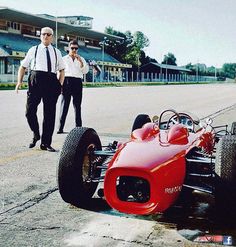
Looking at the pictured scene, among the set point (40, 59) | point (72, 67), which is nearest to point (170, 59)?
point (72, 67)

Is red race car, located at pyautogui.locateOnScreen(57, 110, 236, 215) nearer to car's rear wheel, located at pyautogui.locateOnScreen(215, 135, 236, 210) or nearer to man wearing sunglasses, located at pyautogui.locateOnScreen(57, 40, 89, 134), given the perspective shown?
car's rear wheel, located at pyautogui.locateOnScreen(215, 135, 236, 210)

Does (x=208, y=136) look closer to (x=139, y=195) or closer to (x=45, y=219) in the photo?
(x=139, y=195)

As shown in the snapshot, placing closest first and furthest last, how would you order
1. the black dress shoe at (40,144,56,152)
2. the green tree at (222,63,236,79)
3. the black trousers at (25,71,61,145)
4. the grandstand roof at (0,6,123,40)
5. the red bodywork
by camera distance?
the red bodywork
the black trousers at (25,71,61,145)
the black dress shoe at (40,144,56,152)
the grandstand roof at (0,6,123,40)
the green tree at (222,63,236,79)

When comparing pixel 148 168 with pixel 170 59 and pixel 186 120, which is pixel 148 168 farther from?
pixel 170 59

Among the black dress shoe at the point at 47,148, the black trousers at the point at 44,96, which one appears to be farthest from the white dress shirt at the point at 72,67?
the black dress shoe at the point at 47,148

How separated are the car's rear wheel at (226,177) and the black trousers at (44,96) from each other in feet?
12.4

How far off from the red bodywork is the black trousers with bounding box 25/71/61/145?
122 inches

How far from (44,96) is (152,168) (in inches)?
153

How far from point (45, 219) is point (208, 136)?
6.87 ft

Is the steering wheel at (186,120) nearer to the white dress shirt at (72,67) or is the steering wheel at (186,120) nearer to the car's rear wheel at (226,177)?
the car's rear wheel at (226,177)

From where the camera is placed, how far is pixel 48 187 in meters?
4.98

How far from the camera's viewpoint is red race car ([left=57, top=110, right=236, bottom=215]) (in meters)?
3.62

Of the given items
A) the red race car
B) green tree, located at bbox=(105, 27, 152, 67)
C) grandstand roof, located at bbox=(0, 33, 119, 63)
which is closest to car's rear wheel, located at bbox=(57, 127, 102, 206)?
the red race car

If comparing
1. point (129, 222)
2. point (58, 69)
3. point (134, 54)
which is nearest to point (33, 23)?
point (134, 54)
